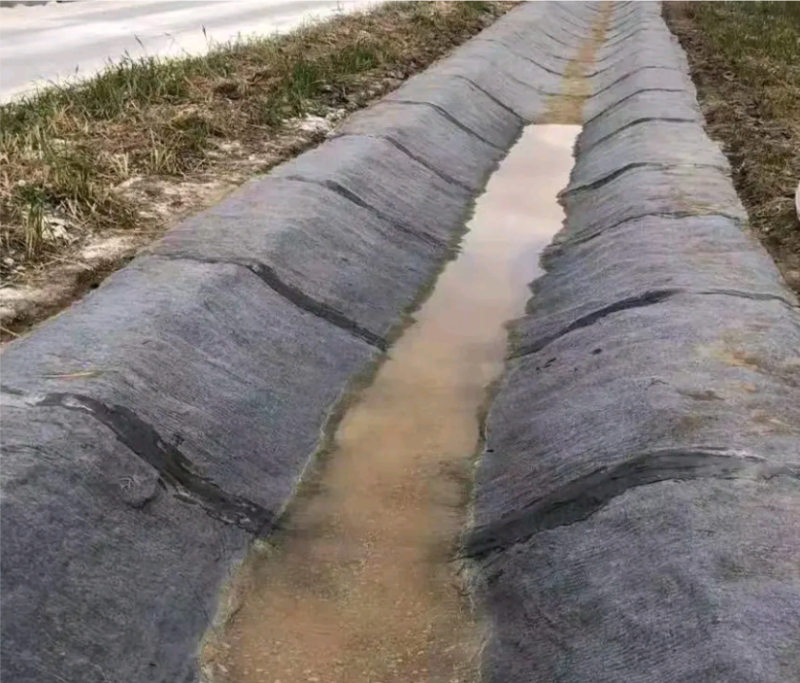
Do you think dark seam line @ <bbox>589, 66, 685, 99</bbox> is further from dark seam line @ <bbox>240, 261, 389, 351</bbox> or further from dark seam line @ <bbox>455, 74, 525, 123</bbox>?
dark seam line @ <bbox>240, 261, 389, 351</bbox>

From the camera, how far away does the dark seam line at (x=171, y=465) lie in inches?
141

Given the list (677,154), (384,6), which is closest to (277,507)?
(677,154)

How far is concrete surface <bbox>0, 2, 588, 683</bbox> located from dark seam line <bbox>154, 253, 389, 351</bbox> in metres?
0.01

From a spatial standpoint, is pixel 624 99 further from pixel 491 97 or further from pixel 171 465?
pixel 171 465

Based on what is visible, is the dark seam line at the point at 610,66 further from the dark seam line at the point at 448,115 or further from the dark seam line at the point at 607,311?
the dark seam line at the point at 607,311

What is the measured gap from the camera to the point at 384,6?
1612 cm

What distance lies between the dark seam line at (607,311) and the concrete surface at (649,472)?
0.04 ft

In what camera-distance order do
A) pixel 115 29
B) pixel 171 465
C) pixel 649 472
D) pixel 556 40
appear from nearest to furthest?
pixel 649 472, pixel 171 465, pixel 115 29, pixel 556 40

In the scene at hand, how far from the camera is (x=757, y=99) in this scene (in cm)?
1046

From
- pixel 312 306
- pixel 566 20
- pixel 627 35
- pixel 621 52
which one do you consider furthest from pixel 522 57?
pixel 312 306

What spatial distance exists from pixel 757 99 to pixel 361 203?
5.75 metres

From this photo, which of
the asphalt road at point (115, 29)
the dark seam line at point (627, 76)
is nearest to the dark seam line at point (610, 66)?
the dark seam line at point (627, 76)

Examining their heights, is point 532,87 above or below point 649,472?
below

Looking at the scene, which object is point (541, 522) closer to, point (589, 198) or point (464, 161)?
point (589, 198)
